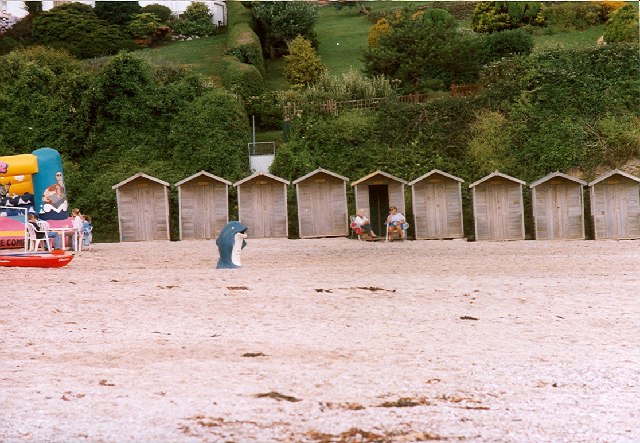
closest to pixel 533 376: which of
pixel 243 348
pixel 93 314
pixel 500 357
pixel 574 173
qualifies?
pixel 500 357

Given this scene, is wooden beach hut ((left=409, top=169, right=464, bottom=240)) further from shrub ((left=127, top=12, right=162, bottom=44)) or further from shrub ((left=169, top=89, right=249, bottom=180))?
shrub ((left=127, top=12, right=162, bottom=44))

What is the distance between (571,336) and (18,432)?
7.00 metres

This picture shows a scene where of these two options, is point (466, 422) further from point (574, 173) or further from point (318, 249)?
point (574, 173)

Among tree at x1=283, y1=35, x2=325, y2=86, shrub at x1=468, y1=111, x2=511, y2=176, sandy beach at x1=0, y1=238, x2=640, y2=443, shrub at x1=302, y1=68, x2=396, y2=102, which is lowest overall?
sandy beach at x1=0, y1=238, x2=640, y2=443

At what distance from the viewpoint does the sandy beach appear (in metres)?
7.57

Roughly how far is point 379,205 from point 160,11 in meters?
19.1

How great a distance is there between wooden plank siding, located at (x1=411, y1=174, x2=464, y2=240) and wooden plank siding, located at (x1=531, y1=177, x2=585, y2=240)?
7.82 ft

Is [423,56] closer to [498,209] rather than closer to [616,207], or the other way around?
[498,209]

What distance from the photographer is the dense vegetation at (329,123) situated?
3503 centimetres

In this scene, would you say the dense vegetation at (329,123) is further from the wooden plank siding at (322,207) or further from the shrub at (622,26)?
the shrub at (622,26)

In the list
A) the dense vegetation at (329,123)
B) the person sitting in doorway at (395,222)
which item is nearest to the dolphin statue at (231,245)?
the person sitting in doorway at (395,222)

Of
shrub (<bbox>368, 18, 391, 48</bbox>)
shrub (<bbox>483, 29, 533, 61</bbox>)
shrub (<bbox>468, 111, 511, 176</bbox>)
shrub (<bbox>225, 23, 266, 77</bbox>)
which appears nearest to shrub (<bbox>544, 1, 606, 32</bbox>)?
shrub (<bbox>483, 29, 533, 61</bbox>)

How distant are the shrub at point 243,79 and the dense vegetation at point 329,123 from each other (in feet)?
7.72

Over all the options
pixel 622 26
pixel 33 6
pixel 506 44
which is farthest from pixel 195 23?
pixel 622 26
